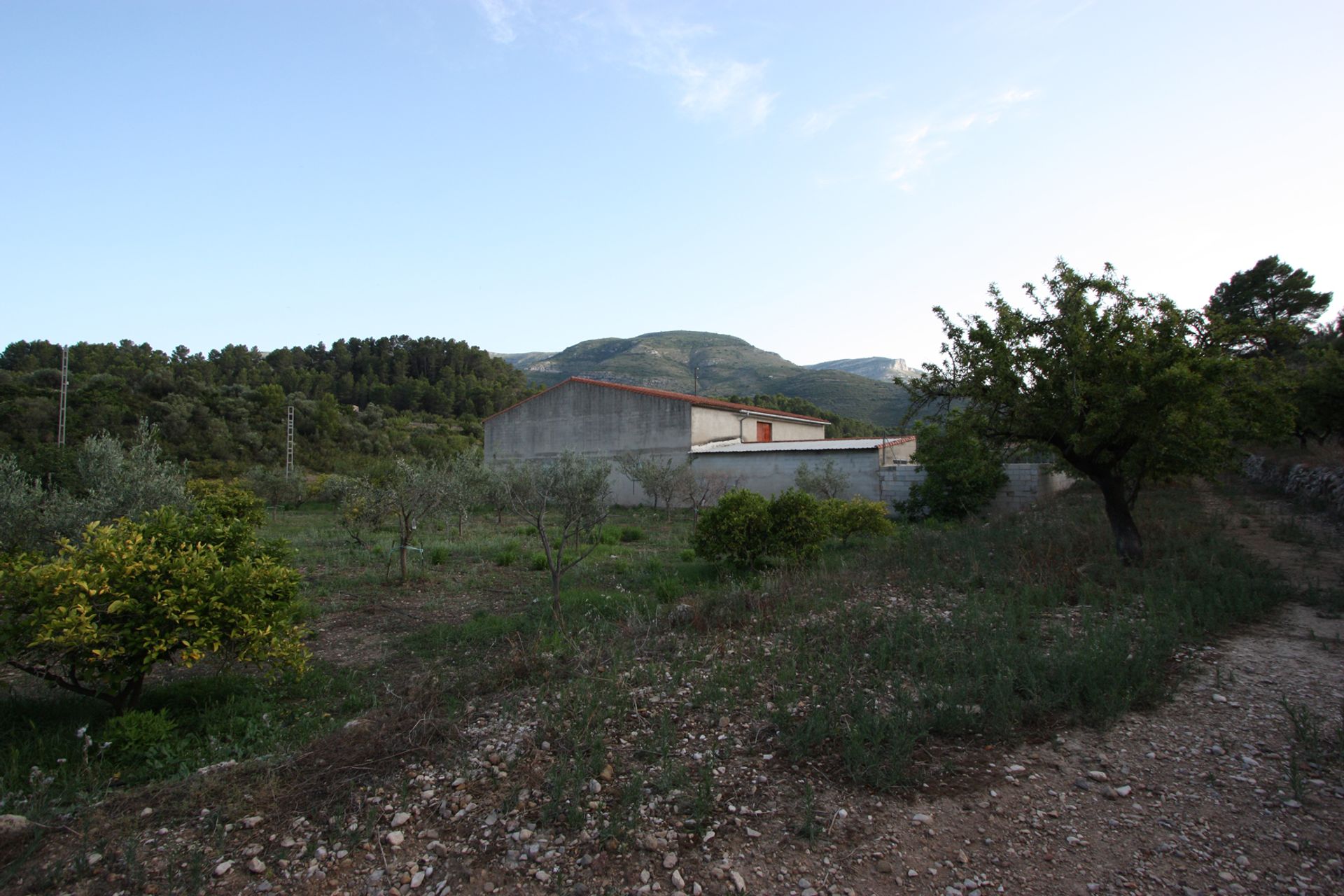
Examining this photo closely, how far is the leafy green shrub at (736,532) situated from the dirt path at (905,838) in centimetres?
759

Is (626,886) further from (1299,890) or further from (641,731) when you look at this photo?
(1299,890)

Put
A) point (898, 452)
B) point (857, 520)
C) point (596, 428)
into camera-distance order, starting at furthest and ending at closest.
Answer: point (596, 428) → point (898, 452) → point (857, 520)

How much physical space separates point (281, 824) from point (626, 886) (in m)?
2.14

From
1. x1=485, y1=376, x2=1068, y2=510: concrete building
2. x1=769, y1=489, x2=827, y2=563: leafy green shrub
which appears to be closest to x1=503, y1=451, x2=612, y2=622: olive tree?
x1=769, y1=489, x2=827, y2=563: leafy green shrub

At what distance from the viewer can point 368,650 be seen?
777 centimetres

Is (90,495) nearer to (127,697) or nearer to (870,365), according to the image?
(127,697)

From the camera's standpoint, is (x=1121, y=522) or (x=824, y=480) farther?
(x=824, y=480)

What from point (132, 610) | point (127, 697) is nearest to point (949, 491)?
point (127, 697)

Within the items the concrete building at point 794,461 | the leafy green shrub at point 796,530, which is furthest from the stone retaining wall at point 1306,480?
the concrete building at point 794,461

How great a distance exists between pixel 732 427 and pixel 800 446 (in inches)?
224

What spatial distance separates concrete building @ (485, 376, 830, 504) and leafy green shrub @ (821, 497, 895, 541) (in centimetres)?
1278

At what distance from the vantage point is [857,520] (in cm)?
1659

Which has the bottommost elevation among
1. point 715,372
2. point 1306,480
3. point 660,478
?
point 660,478

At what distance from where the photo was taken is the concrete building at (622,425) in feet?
109
